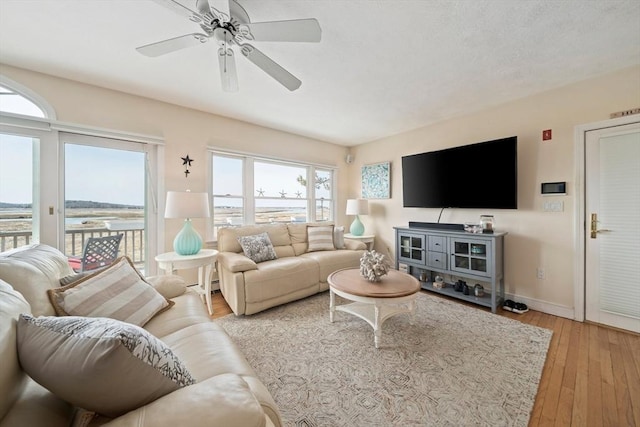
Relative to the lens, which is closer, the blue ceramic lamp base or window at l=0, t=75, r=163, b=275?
window at l=0, t=75, r=163, b=275

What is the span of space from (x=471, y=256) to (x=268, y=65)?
9.60 ft

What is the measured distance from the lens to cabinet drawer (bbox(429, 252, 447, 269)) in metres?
3.13

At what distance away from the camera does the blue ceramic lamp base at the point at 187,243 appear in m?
2.65

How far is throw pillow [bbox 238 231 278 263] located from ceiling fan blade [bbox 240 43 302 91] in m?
1.91

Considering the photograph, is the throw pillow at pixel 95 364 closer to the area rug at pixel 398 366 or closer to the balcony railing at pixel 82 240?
the area rug at pixel 398 366

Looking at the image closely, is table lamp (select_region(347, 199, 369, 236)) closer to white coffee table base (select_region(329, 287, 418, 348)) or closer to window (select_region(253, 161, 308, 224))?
window (select_region(253, 161, 308, 224))

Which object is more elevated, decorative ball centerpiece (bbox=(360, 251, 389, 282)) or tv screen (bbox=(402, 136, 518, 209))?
tv screen (bbox=(402, 136, 518, 209))

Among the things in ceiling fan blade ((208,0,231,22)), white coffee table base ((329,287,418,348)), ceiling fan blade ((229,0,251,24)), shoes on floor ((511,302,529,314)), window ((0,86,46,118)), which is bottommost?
shoes on floor ((511,302,529,314))

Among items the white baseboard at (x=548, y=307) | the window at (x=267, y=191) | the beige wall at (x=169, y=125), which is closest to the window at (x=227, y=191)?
the window at (x=267, y=191)

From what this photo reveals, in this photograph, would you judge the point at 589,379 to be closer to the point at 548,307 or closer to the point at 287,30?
the point at 548,307

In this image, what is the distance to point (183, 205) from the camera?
256 cm

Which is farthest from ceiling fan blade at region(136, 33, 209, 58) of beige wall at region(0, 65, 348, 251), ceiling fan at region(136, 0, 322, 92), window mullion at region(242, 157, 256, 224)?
window mullion at region(242, 157, 256, 224)

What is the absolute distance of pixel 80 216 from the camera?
2631 mm

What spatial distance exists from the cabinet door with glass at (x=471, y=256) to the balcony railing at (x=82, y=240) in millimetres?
3861
